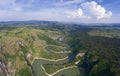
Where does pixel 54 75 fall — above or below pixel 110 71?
below

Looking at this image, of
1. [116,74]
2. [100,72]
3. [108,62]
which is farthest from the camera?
[108,62]

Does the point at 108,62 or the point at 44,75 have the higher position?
the point at 108,62

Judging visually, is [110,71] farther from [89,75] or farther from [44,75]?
[44,75]

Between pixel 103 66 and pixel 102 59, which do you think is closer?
pixel 103 66

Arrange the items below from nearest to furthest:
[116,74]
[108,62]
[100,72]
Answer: [116,74], [100,72], [108,62]

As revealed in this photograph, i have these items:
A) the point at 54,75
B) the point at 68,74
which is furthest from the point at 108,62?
the point at 54,75

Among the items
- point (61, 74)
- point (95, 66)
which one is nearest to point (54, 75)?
point (61, 74)

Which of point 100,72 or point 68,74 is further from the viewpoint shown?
point 68,74

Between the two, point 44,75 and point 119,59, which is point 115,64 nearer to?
point 119,59

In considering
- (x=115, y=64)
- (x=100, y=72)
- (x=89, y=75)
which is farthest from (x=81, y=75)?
(x=115, y=64)
